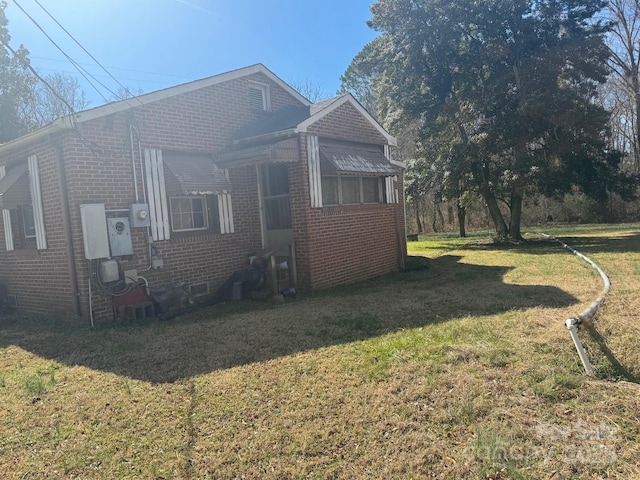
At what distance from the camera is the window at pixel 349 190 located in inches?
400

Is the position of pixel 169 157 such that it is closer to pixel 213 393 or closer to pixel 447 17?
pixel 213 393

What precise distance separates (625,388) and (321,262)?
6.45 m

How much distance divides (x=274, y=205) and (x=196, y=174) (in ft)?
7.25

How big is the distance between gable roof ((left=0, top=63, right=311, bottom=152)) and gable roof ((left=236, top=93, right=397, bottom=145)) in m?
1.12

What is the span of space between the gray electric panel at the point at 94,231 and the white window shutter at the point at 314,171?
13.1ft

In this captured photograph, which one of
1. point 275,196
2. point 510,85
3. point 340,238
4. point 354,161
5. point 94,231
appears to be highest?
point 510,85

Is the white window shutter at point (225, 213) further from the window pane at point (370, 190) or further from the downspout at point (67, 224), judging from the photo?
the window pane at point (370, 190)

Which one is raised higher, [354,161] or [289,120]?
[289,120]

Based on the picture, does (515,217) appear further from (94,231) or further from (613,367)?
(94,231)

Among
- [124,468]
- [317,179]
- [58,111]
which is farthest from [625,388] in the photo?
[58,111]

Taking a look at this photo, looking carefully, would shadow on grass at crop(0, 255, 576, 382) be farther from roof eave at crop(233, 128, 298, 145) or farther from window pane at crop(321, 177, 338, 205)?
roof eave at crop(233, 128, 298, 145)

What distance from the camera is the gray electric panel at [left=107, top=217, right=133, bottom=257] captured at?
766cm

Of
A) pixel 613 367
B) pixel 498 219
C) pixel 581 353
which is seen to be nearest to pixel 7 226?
pixel 581 353

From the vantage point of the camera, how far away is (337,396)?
4055 millimetres
